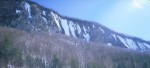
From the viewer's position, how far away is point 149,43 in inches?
6186

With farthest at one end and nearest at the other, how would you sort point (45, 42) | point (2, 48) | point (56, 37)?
point (56, 37) → point (45, 42) → point (2, 48)

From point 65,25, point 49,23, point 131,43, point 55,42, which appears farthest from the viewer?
point 131,43

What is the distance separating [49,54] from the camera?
71.4 meters

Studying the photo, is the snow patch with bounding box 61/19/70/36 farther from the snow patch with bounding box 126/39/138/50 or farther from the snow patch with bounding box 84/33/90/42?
the snow patch with bounding box 126/39/138/50

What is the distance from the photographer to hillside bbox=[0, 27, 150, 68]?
2261 inches

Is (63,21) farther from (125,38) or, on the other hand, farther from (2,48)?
(2,48)

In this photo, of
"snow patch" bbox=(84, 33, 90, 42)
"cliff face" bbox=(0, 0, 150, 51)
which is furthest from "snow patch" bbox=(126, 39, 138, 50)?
"snow patch" bbox=(84, 33, 90, 42)

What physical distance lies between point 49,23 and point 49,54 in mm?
34604

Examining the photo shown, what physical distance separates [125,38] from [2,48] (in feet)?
307

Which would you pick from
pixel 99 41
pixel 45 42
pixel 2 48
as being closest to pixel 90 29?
pixel 99 41

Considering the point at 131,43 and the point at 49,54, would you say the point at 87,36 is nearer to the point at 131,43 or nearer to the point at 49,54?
the point at 131,43

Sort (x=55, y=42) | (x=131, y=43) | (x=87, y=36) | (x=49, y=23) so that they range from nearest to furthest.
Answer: (x=55, y=42)
(x=49, y=23)
(x=87, y=36)
(x=131, y=43)

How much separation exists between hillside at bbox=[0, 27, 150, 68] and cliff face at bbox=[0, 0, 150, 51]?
5.78 metres

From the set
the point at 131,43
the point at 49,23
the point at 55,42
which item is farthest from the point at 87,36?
the point at 55,42
